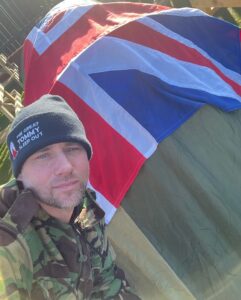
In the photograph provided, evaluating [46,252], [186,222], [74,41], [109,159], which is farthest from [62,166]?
[74,41]

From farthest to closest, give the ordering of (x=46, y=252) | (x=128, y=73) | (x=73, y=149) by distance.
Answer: (x=128, y=73) < (x=73, y=149) < (x=46, y=252)

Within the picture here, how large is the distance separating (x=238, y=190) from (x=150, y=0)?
3.83 m

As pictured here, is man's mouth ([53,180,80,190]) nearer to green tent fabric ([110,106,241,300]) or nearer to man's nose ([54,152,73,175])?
man's nose ([54,152,73,175])

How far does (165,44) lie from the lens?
2.23 m

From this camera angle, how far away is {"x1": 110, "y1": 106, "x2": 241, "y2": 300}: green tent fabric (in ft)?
6.59

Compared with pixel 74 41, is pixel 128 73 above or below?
below

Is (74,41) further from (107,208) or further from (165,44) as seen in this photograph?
(107,208)

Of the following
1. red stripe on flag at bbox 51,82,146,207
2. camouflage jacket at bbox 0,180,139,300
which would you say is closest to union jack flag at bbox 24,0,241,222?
red stripe on flag at bbox 51,82,146,207

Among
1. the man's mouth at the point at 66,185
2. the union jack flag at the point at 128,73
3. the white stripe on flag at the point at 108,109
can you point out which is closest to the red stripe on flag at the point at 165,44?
the union jack flag at the point at 128,73

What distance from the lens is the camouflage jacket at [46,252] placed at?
3.96 feet

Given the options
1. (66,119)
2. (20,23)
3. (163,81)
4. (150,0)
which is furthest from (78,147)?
(20,23)

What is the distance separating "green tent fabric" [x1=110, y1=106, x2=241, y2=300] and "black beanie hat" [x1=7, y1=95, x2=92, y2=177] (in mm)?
594

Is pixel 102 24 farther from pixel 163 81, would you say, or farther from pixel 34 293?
pixel 34 293

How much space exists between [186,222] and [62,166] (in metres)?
0.78
